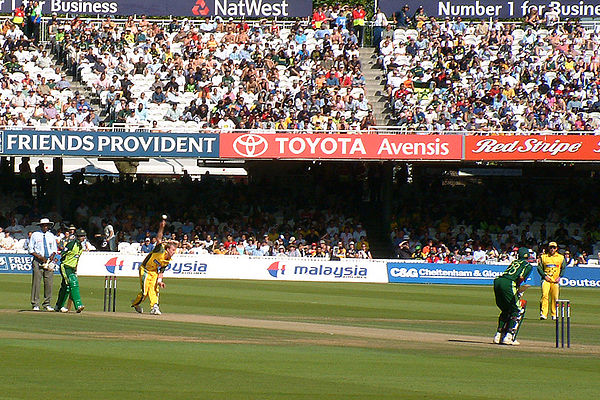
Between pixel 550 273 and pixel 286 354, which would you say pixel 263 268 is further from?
pixel 286 354

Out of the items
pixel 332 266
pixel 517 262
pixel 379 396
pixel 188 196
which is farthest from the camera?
pixel 188 196

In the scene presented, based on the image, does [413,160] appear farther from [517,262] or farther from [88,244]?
[517,262]

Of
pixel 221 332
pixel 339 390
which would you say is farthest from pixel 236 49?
pixel 339 390

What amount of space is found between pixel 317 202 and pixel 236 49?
6845 mm

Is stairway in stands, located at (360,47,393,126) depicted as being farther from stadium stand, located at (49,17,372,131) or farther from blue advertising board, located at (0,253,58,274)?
blue advertising board, located at (0,253,58,274)

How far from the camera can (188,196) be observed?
40000mm

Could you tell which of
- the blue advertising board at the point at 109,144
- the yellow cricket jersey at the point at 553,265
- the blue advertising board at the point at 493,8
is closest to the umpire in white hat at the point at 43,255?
the yellow cricket jersey at the point at 553,265

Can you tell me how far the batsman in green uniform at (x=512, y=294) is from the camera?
51.0ft

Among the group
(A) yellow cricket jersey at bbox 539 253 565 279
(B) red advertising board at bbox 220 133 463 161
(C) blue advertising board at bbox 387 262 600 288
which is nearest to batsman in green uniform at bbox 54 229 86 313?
(A) yellow cricket jersey at bbox 539 253 565 279

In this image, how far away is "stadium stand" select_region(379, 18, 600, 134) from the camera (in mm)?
37656

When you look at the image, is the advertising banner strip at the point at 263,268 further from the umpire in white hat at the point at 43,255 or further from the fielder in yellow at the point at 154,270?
the fielder in yellow at the point at 154,270

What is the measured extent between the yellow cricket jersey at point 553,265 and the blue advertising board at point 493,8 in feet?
85.8

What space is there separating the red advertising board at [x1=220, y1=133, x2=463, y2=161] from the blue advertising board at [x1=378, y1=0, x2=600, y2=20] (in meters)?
12.5

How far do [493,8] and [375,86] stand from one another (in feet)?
28.5
